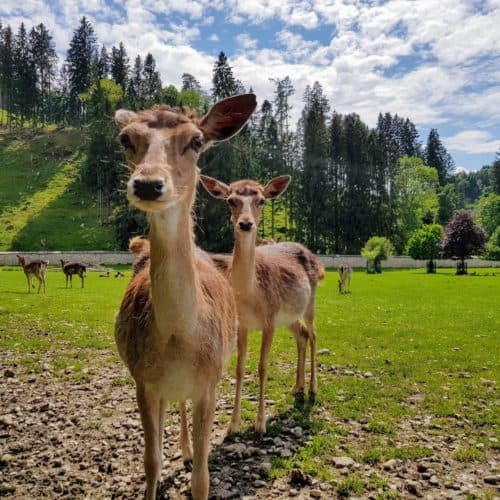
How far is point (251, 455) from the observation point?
5262 mm

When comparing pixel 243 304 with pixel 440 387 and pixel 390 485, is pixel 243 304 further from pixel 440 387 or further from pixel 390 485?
pixel 440 387

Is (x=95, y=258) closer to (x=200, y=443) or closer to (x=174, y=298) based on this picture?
(x=200, y=443)

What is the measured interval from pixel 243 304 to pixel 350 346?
5669 millimetres

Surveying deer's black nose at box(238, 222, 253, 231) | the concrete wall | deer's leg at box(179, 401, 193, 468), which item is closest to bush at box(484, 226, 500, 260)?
the concrete wall

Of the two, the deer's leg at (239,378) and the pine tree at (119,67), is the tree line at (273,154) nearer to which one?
the pine tree at (119,67)

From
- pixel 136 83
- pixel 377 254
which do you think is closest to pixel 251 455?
pixel 377 254

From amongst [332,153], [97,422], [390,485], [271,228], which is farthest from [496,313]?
[332,153]

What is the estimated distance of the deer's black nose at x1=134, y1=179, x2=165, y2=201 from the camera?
8.88ft

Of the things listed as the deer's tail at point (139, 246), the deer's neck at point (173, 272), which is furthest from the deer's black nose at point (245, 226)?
the deer's neck at point (173, 272)

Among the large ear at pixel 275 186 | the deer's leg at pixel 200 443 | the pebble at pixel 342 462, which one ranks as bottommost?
the pebble at pixel 342 462

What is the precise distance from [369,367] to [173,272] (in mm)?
6891

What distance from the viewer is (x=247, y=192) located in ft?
22.3

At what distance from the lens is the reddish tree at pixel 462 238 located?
5169 centimetres

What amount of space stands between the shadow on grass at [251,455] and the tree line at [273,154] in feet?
134
